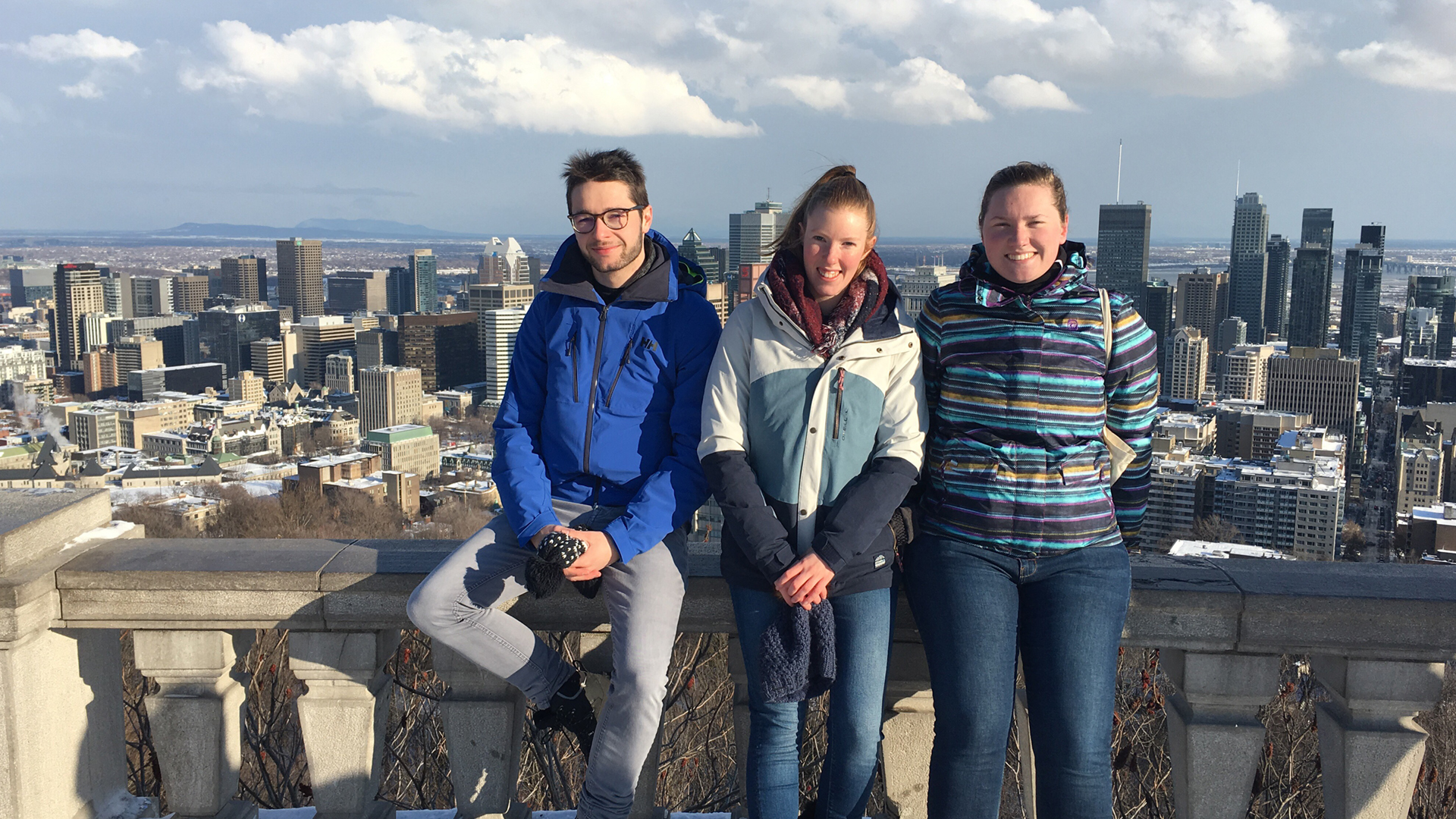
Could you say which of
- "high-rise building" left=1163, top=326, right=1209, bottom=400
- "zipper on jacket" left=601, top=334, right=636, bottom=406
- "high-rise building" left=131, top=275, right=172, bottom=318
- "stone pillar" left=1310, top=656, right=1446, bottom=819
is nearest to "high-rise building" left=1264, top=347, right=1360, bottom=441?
"high-rise building" left=1163, top=326, right=1209, bottom=400

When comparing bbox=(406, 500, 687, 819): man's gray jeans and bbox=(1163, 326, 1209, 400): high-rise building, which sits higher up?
bbox=(406, 500, 687, 819): man's gray jeans

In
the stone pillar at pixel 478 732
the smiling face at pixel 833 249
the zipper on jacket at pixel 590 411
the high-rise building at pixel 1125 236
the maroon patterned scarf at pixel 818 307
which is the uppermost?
the high-rise building at pixel 1125 236

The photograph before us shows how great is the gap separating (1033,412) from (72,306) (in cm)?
10448

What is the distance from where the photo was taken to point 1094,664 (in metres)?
1.87

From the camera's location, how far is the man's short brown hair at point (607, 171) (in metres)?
2.25

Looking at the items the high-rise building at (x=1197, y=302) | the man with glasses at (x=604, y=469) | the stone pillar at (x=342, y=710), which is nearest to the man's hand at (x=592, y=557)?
the man with glasses at (x=604, y=469)

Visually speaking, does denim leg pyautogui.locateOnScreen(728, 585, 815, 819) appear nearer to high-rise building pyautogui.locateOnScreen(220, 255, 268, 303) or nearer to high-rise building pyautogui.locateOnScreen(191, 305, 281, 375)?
high-rise building pyautogui.locateOnScreen(191, 305, 281, 375)

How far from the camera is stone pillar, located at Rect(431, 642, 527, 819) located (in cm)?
206

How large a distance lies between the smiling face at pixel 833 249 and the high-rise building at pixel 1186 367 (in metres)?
73.6

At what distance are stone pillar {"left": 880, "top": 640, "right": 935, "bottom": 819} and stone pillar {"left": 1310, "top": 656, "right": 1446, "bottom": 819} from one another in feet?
2.39

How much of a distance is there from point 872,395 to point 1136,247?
333 ft

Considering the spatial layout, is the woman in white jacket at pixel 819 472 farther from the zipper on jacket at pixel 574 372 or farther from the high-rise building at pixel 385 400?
the high-rise building at pixel 385 400

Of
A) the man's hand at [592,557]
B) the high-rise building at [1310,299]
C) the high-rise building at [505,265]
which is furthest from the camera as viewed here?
the high-rise building at [505,265]

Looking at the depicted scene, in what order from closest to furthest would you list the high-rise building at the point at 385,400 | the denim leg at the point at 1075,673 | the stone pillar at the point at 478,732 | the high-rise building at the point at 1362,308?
the denim leg at the point at 1075,673 → the stone pillar at the point at 478,732 → the high-rise building at the point at 385,400 → the high-rise building at the point at 1362,308
